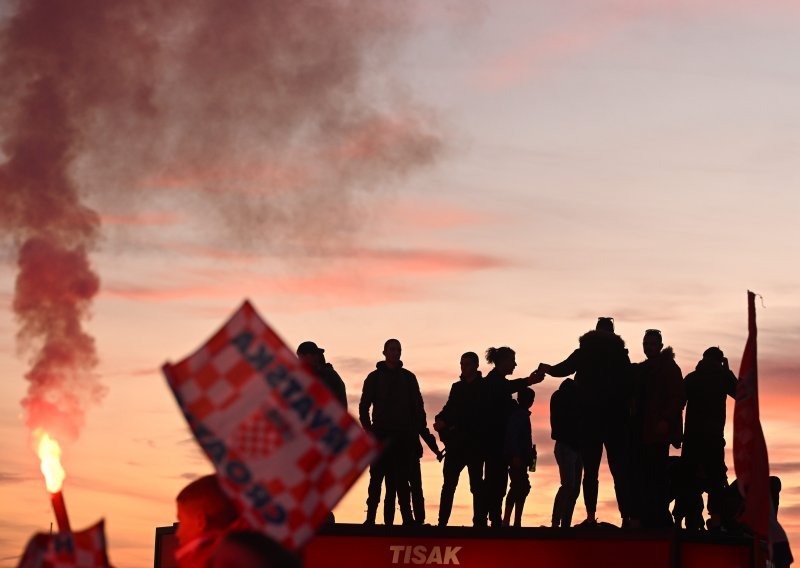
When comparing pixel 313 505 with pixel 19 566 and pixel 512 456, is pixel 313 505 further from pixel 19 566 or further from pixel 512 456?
pixel 512 456

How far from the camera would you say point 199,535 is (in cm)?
852

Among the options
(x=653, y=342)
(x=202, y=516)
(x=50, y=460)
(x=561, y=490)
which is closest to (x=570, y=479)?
(x=561, y=490)

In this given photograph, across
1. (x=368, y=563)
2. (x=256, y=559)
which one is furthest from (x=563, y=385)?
(x=256, y=559)

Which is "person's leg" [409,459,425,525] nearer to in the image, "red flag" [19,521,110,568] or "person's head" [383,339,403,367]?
"person's head" [383,339,403,367]

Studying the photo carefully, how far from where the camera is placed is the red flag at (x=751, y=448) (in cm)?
1509

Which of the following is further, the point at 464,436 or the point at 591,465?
the point at 464,436

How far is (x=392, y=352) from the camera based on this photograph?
19.3 meters

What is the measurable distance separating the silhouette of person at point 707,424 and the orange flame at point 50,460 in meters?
10.6

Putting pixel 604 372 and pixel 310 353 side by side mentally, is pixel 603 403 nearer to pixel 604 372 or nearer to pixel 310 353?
pixel 604 372

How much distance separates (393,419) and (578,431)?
2.52 metres

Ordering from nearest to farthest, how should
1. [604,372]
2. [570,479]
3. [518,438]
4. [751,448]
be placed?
1. [751,448]
2. [604,372]
3. [570,479]
4. [518,438]

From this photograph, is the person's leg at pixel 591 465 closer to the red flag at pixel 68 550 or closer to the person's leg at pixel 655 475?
the person's leg at pixel 655 475

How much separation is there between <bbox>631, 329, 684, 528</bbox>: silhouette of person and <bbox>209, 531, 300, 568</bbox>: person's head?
12051 millimetres

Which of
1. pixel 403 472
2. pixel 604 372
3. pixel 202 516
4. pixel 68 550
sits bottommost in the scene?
pixel 68 550
